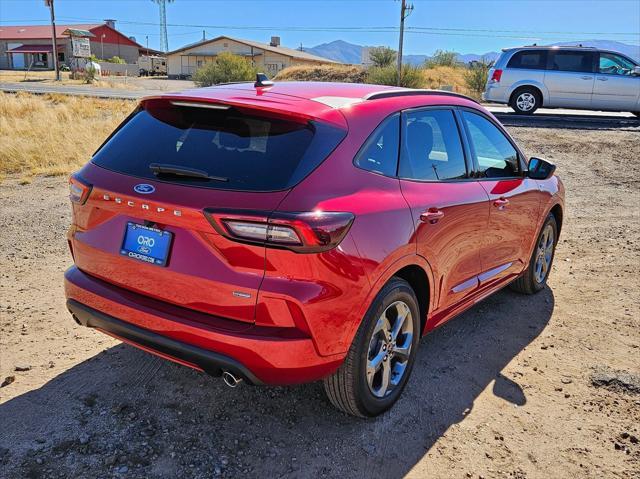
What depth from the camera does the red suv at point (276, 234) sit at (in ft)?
8.22

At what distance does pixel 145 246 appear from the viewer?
9.01ft

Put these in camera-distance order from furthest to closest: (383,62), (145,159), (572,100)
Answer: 1. (383,62)
2. (572,100)
3. (145,159)

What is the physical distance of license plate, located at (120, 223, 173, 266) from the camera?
8.76ft

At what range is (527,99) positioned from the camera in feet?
53.8

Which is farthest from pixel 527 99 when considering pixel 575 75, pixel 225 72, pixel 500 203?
pixel 225 72

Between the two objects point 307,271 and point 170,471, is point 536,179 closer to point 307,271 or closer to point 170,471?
point 307,271

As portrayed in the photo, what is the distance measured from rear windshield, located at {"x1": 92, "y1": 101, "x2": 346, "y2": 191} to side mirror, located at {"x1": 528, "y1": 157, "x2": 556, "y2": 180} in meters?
2.35

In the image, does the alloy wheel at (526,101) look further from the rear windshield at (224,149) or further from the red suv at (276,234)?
the rear windshield at (224,149)

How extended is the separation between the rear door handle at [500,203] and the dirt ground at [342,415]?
103cm

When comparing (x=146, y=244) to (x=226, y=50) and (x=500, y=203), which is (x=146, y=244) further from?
(x=226, y=50)

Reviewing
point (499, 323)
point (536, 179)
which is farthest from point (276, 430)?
point (536, 179)

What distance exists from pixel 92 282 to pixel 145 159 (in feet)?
2.43

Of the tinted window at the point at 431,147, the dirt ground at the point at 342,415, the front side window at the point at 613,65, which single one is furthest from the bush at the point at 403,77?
the tinted window at the point at 431,147

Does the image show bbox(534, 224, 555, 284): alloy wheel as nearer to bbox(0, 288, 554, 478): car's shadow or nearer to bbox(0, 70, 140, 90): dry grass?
bbox(0, 288, 554, 478): car's shadow
